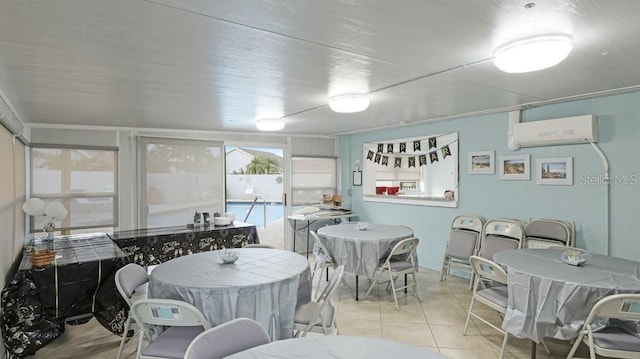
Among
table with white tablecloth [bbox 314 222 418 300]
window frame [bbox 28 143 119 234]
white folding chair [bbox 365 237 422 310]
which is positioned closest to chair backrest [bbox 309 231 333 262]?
table with white tablecloth [bbox 314 222 418 300]

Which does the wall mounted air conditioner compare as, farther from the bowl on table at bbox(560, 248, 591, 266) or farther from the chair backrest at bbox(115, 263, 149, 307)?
the chair backrest at bbox(115, 263, 149, 307)

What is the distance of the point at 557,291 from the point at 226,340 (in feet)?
7.22

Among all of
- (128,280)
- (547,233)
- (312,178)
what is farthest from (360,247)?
(312,178)

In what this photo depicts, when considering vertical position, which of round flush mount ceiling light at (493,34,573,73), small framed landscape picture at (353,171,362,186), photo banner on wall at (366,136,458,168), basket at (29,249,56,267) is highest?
round flush mount ceiling light at (493,34,573,73)

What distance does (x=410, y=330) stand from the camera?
11.0 feet

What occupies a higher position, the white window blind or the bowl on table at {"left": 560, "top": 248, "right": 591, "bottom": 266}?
the white window blind

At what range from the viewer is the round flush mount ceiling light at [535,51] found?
6.25 ft

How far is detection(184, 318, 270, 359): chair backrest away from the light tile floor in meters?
1.87

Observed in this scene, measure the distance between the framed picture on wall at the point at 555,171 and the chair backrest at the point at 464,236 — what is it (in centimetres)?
95

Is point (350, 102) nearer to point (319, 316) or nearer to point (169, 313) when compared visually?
point (319, 316)

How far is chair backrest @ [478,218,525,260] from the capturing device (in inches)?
163

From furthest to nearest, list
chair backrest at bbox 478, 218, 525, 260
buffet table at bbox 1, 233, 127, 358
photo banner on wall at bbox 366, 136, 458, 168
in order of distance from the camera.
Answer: photo banner on wall at bbox 366, 136, 458, 168, chair backrest at bbox 478, 218, 525, 260, buffet table at bbox 1, 233, 127, 358

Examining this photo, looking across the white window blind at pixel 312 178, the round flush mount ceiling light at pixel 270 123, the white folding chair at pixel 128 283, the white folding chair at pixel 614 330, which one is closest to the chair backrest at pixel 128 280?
the white folding chair at pixel 128 283

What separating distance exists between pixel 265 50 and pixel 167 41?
55 centimetres
